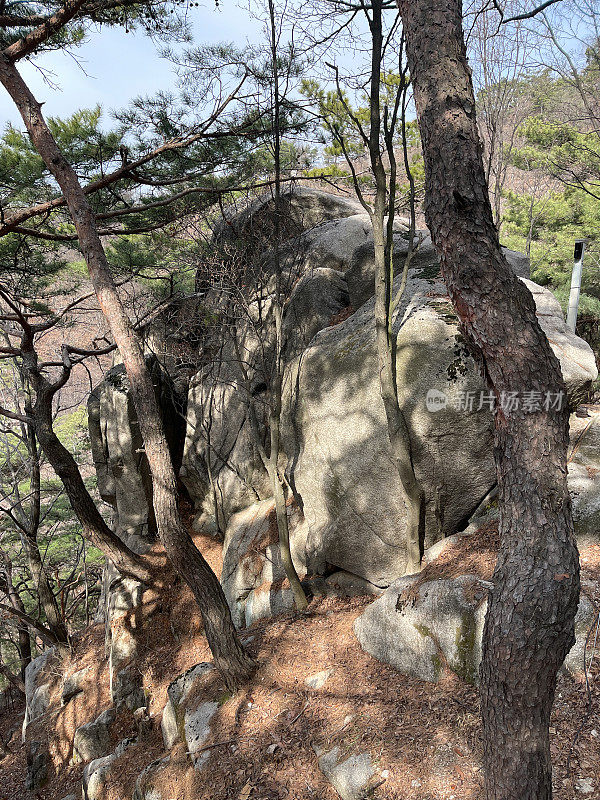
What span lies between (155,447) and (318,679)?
9.69 ft

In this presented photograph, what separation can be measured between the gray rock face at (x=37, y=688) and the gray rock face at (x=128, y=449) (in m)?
2.88

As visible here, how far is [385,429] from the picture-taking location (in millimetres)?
5836

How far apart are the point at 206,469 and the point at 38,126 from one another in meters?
6.34

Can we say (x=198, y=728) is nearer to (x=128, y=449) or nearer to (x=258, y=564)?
(x=258, y=564)

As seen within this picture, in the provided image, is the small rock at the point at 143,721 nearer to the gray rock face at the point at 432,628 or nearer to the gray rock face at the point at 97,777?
the gray rock face at the point at 97,777

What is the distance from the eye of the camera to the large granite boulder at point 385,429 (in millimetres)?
5402

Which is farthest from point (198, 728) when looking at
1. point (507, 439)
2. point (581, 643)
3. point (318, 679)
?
point (507, 439)

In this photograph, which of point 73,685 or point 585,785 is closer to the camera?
point 585,785

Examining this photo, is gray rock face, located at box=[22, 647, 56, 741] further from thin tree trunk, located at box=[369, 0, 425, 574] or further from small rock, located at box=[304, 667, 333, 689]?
thin tree trunk, located at box=[369, 0, 425, 574]

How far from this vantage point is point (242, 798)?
4227 mm

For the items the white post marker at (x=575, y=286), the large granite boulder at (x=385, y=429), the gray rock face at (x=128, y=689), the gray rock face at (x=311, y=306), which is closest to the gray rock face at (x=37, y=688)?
the gray rock face at (x=128, y=689)

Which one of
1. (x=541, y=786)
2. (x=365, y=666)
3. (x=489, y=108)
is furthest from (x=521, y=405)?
(x=489, y=108)

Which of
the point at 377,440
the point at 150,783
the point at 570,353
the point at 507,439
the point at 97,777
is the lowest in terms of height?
the point at 97,777

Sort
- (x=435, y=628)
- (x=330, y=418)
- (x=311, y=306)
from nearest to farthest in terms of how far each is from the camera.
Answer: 1. (x=435, y=628)
2. (x=330, y=418)
3. (x=311, y=306)
